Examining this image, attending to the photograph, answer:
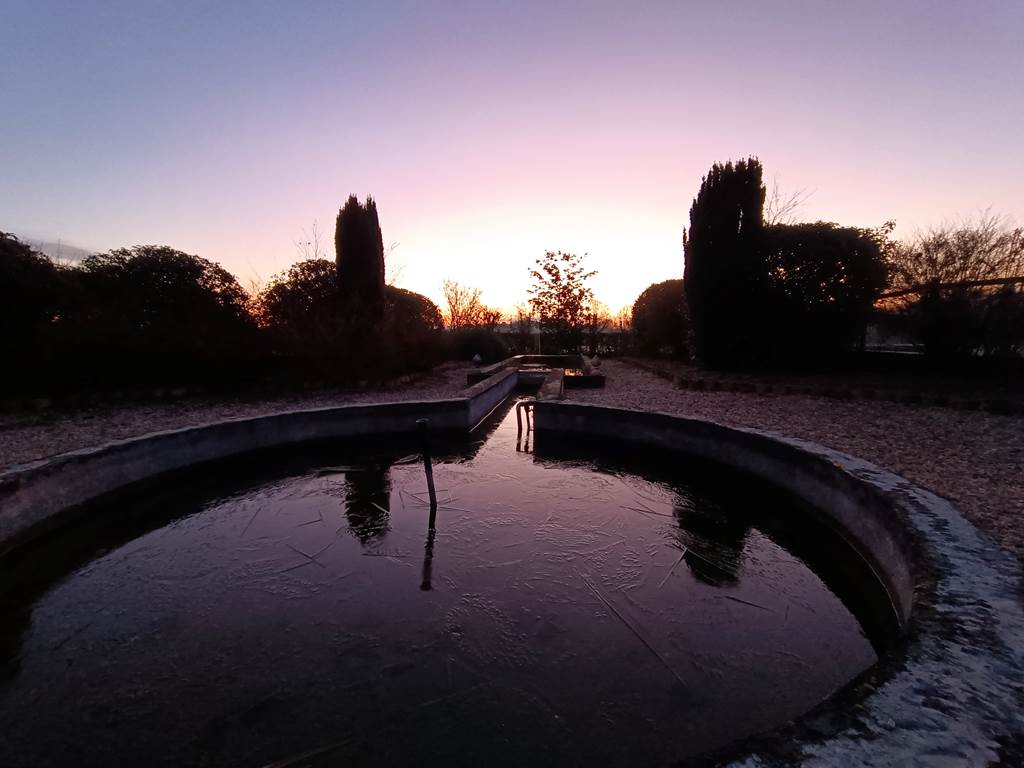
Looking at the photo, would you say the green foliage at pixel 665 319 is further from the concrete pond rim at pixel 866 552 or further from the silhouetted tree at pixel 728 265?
the concrete pond rim at pixel 866 552

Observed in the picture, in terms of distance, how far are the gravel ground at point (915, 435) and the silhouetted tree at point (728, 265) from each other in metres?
3.13

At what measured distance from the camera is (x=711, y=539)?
4367 mm

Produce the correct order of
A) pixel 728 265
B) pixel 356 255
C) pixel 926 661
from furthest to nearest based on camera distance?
pixel 356 255, pixel 728 265, pixel 926 661

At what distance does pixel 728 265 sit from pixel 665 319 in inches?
223

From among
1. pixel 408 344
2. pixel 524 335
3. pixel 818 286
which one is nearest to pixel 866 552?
pixel 818 286

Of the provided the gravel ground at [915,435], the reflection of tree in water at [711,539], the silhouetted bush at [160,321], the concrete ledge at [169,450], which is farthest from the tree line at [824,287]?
the silhouetted bush at [160,321]

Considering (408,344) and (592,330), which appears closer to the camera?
(408,344)

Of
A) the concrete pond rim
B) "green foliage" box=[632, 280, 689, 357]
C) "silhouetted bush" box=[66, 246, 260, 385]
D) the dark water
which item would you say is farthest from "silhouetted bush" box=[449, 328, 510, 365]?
the dark water

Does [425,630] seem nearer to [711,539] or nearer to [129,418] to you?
[711,539]

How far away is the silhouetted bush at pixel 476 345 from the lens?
73.3 ft

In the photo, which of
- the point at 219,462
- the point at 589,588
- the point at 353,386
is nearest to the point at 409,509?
the point at 589,588

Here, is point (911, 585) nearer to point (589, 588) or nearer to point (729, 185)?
point (589, 588)

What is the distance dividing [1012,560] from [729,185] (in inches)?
491

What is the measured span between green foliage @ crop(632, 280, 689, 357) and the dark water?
13.4m
